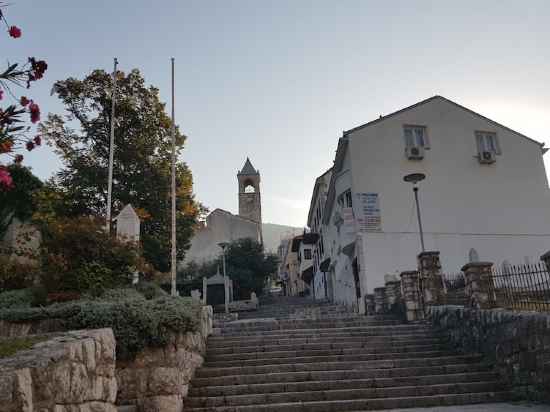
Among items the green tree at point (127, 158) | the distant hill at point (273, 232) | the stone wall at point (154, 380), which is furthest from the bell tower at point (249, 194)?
the distant hill at point (273, 232)

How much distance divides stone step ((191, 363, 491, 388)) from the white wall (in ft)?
35.4

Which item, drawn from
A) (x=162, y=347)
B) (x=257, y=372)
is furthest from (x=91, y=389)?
(x=257, y=372)

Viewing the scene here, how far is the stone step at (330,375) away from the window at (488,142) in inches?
685

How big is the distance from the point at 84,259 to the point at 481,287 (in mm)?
9250

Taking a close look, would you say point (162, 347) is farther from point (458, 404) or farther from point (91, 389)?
point (458, 404)

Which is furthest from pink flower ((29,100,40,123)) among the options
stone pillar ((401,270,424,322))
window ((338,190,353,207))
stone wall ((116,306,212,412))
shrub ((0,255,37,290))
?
window ((338,190,353,207))

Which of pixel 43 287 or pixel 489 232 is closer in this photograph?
pixel 43 287

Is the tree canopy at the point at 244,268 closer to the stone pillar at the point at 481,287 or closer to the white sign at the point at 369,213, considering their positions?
the white sign at the point at 369,213

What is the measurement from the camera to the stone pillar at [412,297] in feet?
44.4

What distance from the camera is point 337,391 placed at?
8328 mm

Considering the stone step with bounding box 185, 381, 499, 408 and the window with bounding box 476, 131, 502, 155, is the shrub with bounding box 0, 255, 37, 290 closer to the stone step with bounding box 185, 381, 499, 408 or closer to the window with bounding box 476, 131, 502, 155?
the stone step with bounding box 185, 381, 499, 408

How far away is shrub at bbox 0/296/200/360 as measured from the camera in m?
7.39

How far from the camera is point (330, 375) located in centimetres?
902

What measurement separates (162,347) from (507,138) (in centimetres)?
2275
